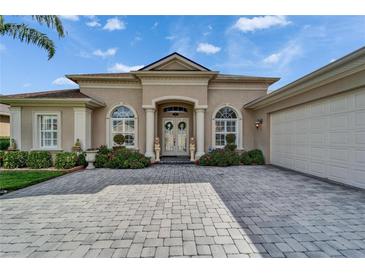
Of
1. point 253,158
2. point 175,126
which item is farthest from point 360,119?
point 175,126

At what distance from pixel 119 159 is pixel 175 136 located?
4.41 m

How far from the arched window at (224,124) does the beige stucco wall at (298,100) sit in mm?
1024

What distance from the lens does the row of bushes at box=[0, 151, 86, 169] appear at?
8.76 m

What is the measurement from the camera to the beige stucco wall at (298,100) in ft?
17.2

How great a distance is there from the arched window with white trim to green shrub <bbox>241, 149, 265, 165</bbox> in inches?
49.4

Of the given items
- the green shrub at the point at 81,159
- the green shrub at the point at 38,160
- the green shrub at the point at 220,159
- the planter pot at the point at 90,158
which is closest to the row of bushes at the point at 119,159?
the planter pot at the point at 90,158

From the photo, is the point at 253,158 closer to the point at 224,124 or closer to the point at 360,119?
the point at 224,124

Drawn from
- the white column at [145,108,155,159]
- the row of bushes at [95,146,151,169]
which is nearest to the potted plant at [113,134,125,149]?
the row of bushes at [95,146,151,169]

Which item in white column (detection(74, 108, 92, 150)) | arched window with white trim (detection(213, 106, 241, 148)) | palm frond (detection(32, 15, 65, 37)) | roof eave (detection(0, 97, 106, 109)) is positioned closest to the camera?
palm frond (detection(32, 15, 65, 37))

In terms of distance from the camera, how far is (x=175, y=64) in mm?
11195

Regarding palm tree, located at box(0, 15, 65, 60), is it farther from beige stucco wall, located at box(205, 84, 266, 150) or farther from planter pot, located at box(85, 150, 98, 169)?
beige stucco wall, located at box(205, 84, 266, 150)

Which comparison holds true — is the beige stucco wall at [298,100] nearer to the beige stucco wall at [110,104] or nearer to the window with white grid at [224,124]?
the window with white grid at [224,124]

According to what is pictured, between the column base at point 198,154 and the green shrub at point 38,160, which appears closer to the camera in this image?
the green shrub at point 38,160

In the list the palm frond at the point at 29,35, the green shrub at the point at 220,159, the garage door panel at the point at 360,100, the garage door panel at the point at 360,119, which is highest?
the palm frond at the point at 29,35
